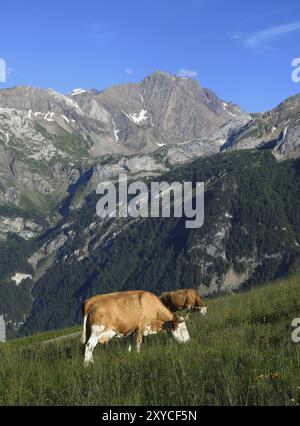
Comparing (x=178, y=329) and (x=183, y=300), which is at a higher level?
(x=183, y=300)

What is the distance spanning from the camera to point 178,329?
17016 millimetres

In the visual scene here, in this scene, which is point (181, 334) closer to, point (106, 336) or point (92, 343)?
point (106, 336)

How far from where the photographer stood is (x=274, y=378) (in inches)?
411

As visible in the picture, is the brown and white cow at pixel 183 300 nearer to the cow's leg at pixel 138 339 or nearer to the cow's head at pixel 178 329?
the cow's head at pixel 178 329

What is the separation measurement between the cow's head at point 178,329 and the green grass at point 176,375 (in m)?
0.52

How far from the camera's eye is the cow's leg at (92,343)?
13.9 m

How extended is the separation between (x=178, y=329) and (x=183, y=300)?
49.4 ft

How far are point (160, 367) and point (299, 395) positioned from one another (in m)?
3.79

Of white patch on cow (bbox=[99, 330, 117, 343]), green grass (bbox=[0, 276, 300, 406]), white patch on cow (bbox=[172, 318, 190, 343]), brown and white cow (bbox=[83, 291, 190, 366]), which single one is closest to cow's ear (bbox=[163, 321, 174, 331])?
brown and white cow (bbox=[83, 291, 190, 366])

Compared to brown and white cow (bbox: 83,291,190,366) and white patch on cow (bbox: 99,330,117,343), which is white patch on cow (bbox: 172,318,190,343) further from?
white patch on cow (bbox: 99,330,117,343)

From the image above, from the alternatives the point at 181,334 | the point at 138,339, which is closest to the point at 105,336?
the point at 138,339
